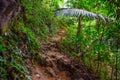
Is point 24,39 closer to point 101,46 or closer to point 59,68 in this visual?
point 59,68

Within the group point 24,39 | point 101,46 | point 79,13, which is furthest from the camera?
point 79,13

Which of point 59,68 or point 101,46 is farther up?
point 101,46

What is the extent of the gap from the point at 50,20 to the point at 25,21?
284 centimetres

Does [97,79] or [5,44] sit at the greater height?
[5,44]

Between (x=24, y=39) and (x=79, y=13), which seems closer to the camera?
(x=24, y=39)

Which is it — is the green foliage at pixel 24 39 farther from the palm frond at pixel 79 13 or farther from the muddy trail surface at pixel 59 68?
the palm frond at pixel 79 13

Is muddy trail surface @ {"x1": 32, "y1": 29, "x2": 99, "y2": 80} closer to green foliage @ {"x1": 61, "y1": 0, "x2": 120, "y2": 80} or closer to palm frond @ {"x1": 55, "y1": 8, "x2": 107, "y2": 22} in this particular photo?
green foliage @ {"x1": 61, "y1": 0, "x2": 120, "y2": 80}

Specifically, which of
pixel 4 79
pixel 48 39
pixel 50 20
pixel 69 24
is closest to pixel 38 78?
pixel 4 79

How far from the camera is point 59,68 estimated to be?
681 centimetres

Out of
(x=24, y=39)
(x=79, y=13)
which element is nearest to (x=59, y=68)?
(x=24, y=39)

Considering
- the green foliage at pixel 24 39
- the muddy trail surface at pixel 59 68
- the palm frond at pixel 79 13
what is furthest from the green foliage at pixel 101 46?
the green foliage at pixel 24 39

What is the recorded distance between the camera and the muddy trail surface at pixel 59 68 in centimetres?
634

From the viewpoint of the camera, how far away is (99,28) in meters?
7.56

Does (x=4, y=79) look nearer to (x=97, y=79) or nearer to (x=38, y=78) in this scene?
(x=38, y=78)
